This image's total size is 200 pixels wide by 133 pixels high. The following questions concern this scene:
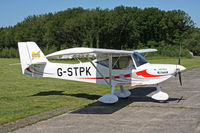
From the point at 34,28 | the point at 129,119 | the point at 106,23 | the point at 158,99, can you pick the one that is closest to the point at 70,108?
the point at 129,119

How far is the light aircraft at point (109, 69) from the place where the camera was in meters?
9.80

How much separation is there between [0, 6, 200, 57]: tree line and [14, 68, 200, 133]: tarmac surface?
149 feet

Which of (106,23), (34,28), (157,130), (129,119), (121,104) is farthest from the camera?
(34,28)

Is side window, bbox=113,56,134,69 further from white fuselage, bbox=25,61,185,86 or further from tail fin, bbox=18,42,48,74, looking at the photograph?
tail fin, bbox=18,42,48,74

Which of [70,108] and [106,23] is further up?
[106,23]

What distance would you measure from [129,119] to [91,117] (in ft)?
3.88

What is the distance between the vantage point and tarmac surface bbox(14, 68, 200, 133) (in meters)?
6.72

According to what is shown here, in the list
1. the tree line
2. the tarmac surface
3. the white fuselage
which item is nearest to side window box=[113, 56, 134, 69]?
the white fuselage

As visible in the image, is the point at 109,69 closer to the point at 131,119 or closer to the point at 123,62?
the point at 123,62

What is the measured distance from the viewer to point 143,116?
8.05 m

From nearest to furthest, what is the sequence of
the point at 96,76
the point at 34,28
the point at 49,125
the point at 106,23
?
the point at 49,125 → the point at 96,76 → the point at 106,23 → the point at 34,28

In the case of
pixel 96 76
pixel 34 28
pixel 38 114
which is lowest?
pixel 38 114

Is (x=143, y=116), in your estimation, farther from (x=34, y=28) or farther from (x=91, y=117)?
(x=34, y=28)

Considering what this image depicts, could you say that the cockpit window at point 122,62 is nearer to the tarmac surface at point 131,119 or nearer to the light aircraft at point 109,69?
the light aircraft at point 109,69
